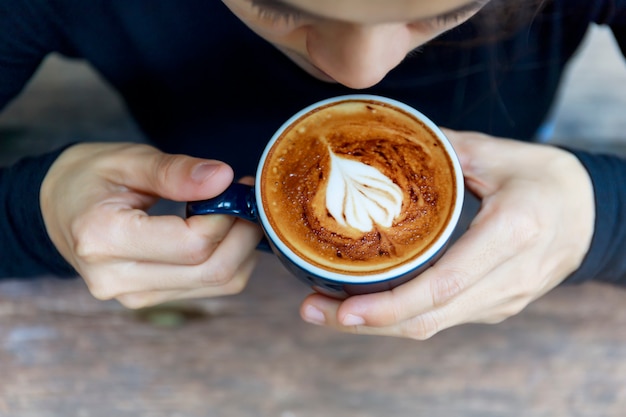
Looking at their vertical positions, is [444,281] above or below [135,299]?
above

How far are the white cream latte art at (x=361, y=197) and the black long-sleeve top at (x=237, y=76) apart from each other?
240 mm

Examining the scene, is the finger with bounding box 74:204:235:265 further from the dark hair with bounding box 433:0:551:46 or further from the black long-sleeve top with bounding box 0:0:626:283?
the dark hair with bounding box 433:0:551:46

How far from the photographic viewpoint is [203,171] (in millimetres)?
674

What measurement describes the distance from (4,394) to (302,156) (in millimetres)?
578

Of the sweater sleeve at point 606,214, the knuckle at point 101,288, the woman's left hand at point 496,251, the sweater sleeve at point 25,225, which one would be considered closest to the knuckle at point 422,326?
the woman's left hand at point 496,251

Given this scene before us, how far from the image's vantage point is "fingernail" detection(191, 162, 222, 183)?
2.19 ft

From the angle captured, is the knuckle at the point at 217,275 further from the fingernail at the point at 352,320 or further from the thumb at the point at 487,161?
the thumb at the point at 487,161

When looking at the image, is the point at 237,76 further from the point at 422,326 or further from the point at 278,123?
the point at 422,326

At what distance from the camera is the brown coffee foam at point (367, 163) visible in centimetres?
64

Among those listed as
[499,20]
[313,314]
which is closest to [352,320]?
[313,314]

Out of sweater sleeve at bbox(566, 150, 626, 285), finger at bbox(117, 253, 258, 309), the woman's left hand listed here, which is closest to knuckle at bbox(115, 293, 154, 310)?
finger at bbox(117, 253, 258, 309)

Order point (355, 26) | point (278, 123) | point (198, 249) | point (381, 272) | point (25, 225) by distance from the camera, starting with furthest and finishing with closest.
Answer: point (278, 123)
point (25, 225)
point (198, 249)
point (381, 272)
point (355, 26)

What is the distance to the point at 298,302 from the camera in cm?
94

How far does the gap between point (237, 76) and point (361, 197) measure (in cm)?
38
